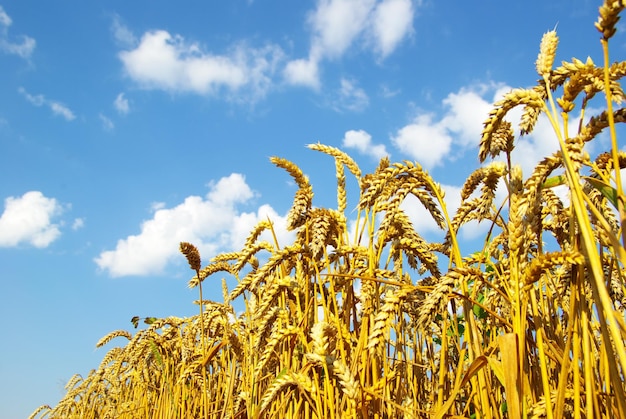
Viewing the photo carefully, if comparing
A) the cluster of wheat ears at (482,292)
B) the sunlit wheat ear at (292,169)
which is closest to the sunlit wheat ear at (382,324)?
the cluster of wheat ears at (482,292)

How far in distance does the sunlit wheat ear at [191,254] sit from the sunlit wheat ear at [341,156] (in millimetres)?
886

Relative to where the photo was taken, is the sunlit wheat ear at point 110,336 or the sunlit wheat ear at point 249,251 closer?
the sunlit wheat ear at point 249,251

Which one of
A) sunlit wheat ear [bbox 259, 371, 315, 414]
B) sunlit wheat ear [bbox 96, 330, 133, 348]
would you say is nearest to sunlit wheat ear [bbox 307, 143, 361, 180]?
sunlit wheat ear [bbox 259, 371, 315, 414]

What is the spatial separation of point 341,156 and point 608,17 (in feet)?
6.08

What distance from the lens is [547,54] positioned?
136cm

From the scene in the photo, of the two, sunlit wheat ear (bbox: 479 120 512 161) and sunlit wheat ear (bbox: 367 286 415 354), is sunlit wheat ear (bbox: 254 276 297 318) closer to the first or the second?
sunlit wheat ear (bbox: 367 286 415 354)

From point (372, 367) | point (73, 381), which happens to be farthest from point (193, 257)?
point (73, 381)

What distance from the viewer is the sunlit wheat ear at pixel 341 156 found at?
105 inches

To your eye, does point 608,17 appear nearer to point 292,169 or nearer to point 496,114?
point 496,114

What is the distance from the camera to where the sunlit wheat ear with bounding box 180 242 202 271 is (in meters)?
2.43

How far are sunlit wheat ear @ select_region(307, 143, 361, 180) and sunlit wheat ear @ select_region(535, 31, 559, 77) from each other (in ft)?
4.36

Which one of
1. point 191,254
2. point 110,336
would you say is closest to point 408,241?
point 191,254

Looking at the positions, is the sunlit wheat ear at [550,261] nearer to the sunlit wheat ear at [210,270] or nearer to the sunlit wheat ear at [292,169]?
the sunlit wheat ear at [292,169]

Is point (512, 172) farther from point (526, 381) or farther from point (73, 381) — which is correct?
point (73, 381)
